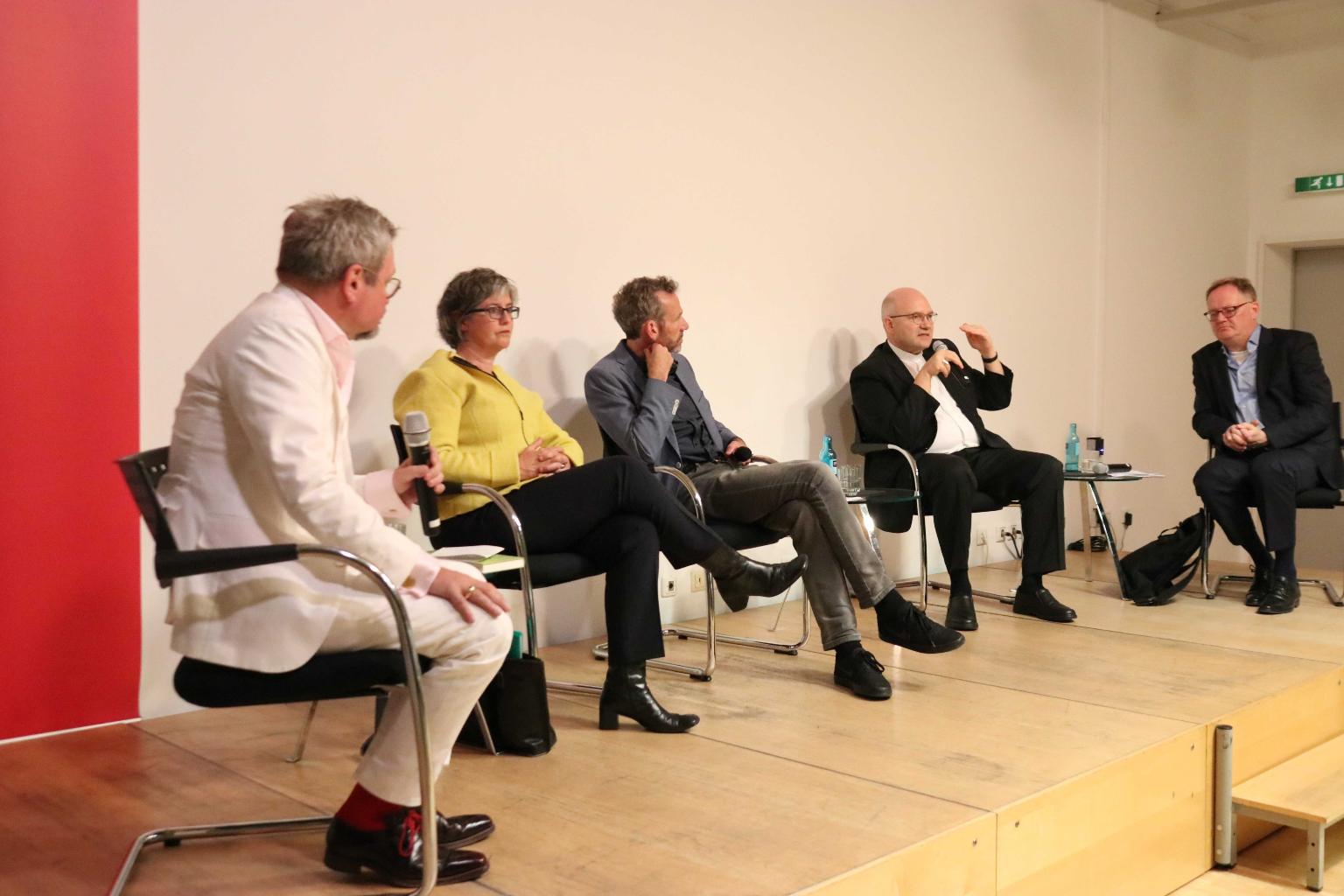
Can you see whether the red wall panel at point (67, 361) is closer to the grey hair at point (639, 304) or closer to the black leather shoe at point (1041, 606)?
the grey hair at point (639, 304)

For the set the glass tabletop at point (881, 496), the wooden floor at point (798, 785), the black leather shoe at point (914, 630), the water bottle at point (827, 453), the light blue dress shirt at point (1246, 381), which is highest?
the light blue dress shirt at point (1246, 381)

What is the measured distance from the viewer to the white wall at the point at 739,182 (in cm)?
332

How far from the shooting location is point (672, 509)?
10.1 feet

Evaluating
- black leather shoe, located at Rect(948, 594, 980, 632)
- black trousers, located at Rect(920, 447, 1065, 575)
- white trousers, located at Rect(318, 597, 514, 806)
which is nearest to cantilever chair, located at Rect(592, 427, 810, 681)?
black leather shoe, located at Rect(948, 594, 980, 632)

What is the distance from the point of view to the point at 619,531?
306 centimetres

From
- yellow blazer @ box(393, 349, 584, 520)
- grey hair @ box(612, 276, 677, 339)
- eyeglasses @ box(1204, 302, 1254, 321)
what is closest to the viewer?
yellow blazer @ box(393, 349, 584, 520)

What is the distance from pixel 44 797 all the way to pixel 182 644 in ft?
3.02

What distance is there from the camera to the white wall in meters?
3.32

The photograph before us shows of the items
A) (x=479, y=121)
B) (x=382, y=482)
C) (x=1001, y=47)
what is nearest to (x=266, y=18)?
(x=479, y=121)

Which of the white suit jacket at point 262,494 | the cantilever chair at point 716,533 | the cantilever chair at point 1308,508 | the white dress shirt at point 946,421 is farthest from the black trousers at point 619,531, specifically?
the cantilever chair at point 1308,508

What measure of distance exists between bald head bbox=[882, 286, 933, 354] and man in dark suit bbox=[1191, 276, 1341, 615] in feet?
3.95

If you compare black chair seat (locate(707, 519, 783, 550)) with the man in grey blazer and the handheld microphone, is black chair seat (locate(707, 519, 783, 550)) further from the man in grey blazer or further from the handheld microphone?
the handheld microphone

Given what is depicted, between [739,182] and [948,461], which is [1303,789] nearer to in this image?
[948,461]

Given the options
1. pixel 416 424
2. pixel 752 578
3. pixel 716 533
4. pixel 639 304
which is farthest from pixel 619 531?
pixel 639 304
